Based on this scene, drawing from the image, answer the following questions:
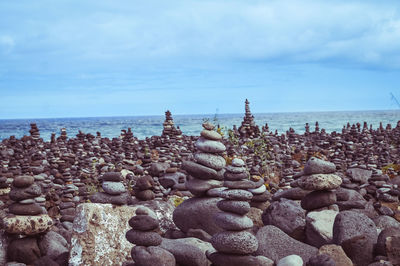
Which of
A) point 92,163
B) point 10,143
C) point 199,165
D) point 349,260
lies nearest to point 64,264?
point 199,165

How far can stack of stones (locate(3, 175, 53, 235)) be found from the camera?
21.2 feet

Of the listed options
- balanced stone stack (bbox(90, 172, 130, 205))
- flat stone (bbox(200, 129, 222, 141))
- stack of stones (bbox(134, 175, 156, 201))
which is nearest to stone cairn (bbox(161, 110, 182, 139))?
stack of stones (bbox(134, 175, 156, 201))

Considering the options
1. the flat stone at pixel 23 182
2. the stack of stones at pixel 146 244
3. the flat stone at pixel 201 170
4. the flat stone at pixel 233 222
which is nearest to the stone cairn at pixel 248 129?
the flat stone at pixel 201 170

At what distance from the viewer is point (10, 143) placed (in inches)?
1000

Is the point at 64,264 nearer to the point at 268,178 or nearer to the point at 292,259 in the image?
the point at 292,259

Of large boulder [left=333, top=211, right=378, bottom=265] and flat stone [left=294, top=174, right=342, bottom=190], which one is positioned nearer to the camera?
large boulder [left=333, top=211, right=378, bottom=265]

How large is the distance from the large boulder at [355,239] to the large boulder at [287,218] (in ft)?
2.45

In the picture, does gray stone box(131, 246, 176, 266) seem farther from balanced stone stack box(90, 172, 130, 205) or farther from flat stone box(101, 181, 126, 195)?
flat stone box(101, 181, 126, 195)

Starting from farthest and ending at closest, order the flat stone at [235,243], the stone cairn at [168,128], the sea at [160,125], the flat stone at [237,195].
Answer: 1. the sea at [160,125]
2. the stone cairn at [168,128]
3. the flat stone at [237,195]
4. the flat stone at [235,243]

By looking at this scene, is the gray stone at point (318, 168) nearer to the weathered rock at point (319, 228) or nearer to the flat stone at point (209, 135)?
the weathered rock at point (319, 228)

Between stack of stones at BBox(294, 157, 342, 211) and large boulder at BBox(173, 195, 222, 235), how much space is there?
155cm

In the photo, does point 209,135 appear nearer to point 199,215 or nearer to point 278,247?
point 199,215

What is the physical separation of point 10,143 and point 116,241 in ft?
68.7

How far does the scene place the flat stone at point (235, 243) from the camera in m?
5.83
